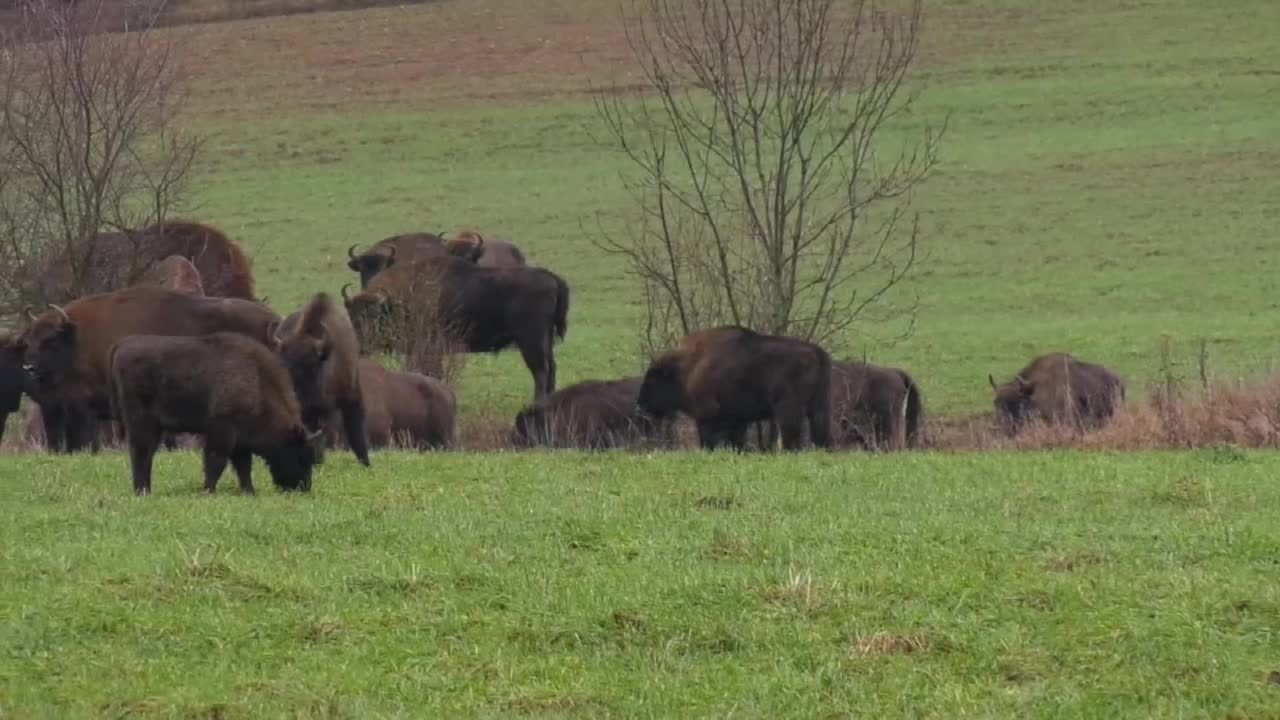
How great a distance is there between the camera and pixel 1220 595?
909cm

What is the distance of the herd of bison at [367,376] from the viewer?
13281 millimetres

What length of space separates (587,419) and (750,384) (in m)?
3.20

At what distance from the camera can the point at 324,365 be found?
15.5 meters

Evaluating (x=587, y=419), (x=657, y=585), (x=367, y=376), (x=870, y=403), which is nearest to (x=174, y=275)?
(x=367, y=376)

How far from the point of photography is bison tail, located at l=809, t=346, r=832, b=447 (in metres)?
18.4

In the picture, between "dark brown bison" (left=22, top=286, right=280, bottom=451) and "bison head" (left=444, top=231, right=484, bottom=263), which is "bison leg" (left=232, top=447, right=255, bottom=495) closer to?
"dark brown bison" (left=22, top=286, right=280, bottom=451)

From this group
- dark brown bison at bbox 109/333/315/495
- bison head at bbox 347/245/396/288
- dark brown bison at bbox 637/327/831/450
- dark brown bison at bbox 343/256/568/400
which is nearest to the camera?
dark brown bison at bbox 109/333/315/495

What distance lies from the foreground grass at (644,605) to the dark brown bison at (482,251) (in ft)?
48.5

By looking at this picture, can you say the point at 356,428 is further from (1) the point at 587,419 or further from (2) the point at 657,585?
(2) the point at 657,585

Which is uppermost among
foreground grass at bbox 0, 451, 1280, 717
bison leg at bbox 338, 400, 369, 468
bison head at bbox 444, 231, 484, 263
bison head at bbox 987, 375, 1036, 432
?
foreground grass at bbox 0, 451, 1280, 717

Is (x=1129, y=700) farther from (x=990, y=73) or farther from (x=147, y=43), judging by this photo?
(x=990, y=73)

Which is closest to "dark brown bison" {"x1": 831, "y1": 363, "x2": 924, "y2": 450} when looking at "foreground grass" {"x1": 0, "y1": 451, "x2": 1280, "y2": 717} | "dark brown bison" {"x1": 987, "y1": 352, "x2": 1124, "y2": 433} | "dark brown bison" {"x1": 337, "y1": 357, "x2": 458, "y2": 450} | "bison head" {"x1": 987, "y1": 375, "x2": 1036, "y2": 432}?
"dark brown bison" {"x1": 987, "y1": 352, "x2": 1124, "y2": 433}

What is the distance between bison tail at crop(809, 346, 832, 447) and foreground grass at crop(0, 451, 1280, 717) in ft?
18.6

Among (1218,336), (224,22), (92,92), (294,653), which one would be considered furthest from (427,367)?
(224,22)
